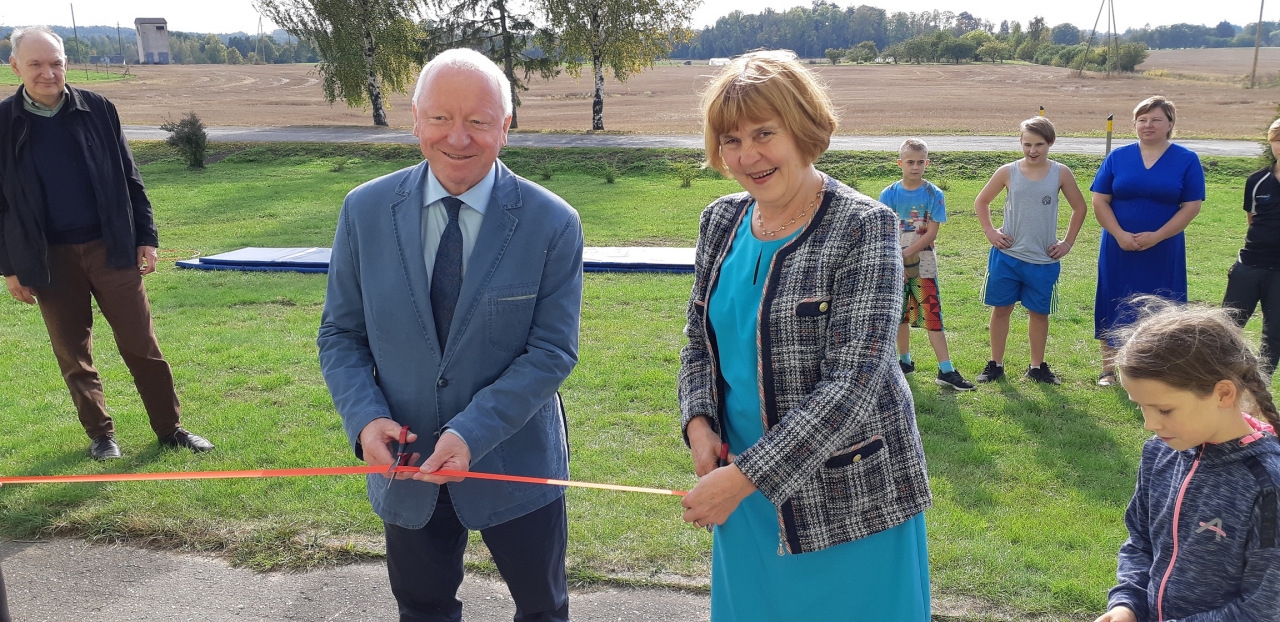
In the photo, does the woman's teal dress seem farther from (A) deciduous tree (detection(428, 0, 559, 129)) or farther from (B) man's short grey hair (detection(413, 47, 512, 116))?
(A) deciduous tree (detection(428, 0, 559, 129))

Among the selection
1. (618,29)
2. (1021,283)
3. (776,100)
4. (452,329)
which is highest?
(618,29)

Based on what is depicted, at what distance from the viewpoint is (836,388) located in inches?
77.5

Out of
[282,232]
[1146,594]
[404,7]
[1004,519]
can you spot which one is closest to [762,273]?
[1146,594]

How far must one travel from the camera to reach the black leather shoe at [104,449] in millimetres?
5072

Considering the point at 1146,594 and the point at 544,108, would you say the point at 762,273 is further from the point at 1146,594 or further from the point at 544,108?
the point at 544,108

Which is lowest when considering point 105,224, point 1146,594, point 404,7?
point 1146,594

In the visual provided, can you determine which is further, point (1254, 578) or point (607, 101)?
point (607, 101)

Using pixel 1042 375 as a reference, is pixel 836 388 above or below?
above

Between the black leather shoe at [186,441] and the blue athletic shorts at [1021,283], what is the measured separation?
515cm

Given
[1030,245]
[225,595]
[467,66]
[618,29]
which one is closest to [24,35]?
[225,595]

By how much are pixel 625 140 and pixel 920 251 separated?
21842 mm

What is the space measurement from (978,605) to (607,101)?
1976 inches

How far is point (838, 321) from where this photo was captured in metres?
2.01

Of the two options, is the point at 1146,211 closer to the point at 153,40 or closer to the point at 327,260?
the point at 327,260
